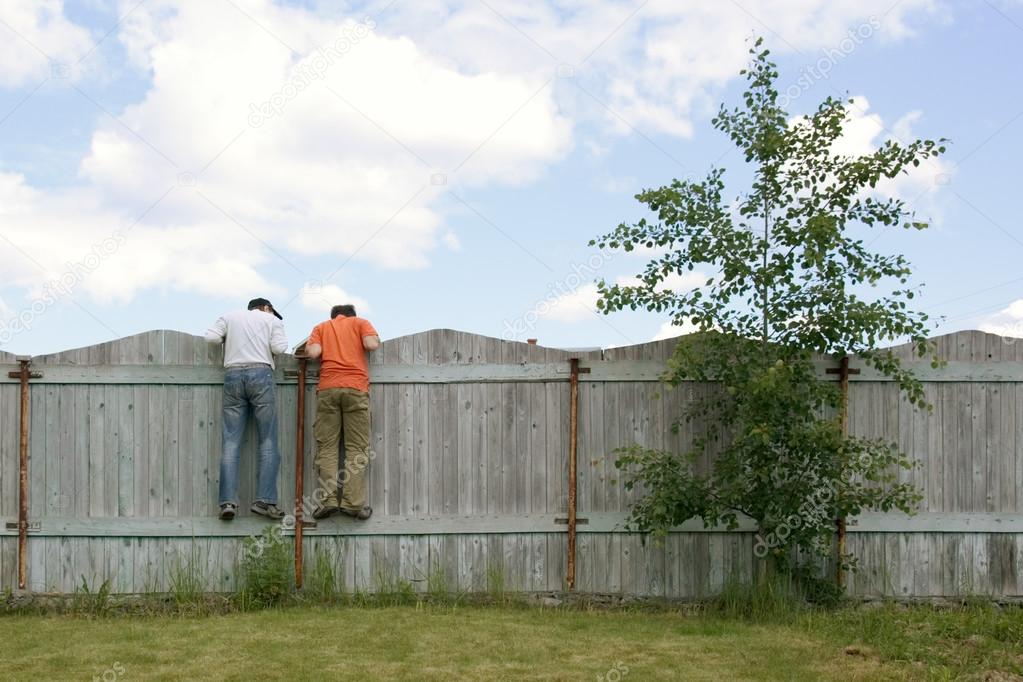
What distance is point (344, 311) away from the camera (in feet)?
28.3

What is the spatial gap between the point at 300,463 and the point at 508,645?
2.38 meters

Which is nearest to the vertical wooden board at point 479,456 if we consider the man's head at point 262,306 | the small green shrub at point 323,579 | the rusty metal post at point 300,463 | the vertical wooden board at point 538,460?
the vertical wooden board at point 538,460

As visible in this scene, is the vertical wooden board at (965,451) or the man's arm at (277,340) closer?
the man's arm at (277,340)

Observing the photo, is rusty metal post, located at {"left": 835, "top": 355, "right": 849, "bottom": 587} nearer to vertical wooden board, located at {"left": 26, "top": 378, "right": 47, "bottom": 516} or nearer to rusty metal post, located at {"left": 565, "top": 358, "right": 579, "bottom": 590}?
rusty metal post, located at {"left": 565, "top": 358, "right": 579, "bottom": 590}

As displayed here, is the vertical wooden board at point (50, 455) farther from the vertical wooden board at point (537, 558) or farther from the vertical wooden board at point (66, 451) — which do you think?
the vertical wooden board at point (537, 558)

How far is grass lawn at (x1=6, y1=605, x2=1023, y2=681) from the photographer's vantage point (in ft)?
21.5

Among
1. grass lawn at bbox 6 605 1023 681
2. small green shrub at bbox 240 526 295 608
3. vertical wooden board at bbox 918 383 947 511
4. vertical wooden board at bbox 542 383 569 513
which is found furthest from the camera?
vertical wooden board at bbox 918 383 947 511

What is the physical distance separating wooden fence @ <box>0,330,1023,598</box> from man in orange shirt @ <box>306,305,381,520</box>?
6.9 inches

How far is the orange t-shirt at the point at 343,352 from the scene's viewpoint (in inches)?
331

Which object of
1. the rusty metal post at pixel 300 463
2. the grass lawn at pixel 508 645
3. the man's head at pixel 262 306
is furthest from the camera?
the man's head at pixel 262 306

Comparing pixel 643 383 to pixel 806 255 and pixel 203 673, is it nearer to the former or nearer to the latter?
pixel 806 255

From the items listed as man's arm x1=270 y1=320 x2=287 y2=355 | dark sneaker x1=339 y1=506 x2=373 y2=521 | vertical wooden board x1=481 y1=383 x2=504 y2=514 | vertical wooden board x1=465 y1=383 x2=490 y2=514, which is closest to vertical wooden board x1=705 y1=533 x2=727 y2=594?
vertical wooden board x1=481 y1=383 x2=504 y2=514

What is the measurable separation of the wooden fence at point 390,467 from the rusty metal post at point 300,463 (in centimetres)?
6

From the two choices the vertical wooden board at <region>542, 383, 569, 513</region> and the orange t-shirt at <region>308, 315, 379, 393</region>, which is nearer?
the orange t-shirt at <region>308, 315, 379, 393</region>
